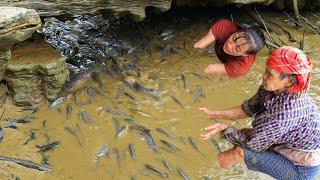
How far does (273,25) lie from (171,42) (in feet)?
7.02

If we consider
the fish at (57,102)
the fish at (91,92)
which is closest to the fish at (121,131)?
the fish at (91,92)

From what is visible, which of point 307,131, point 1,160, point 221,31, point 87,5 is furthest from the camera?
point 87,5

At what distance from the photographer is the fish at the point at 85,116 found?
21.9 feet

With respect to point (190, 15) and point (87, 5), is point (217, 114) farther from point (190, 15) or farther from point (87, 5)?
point (190, 15)

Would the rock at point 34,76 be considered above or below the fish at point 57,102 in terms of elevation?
above

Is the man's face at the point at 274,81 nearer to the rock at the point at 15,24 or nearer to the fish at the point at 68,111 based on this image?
the rock at the point at 15,24

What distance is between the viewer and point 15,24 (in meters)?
5.90

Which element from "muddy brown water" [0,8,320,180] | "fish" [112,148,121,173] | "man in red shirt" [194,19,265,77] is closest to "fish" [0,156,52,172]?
"muddy brown water" [0,8,320,180]

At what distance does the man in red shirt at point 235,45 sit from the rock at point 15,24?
2418mm

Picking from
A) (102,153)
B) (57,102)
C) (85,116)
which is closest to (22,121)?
(57,102)

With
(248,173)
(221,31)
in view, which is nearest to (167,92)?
(248,173)

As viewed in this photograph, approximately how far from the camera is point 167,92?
295 inches

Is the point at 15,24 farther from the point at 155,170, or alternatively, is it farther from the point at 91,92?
the point at 155,170

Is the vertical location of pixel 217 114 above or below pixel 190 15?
above
